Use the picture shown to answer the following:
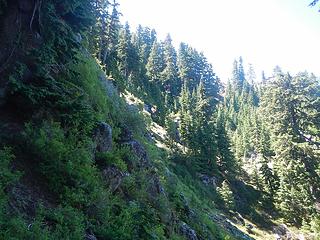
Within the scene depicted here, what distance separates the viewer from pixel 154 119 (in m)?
60.2

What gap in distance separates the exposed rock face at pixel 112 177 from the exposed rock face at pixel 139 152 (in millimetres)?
2866

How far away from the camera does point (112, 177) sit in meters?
12.3

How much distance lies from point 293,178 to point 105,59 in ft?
97.7

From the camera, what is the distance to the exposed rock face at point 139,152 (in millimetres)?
15781

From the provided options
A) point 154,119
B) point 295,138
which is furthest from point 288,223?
point 154,119

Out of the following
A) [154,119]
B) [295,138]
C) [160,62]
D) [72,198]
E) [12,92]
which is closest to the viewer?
[72,198]

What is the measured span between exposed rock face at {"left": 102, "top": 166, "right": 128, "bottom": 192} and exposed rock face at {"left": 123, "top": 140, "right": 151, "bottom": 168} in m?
2.87

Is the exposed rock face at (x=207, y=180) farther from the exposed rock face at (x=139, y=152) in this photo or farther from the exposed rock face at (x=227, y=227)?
the exposed rock face at (x=139, y=152)

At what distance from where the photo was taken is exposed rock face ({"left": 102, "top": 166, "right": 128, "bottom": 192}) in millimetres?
12047

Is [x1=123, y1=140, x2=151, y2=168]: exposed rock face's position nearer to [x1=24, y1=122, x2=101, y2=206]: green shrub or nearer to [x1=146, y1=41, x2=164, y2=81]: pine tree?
[x1=24, y1=122, x2=101, y2=206]: green shrub

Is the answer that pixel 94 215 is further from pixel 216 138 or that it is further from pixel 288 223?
pixel 216 138

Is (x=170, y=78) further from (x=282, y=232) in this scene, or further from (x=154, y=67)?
(x=282, y=232)

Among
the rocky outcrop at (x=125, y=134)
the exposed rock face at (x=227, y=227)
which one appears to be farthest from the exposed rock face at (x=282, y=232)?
the rocky outcrop at (x=125, y=134)

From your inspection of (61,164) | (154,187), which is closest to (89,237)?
(61,164)
